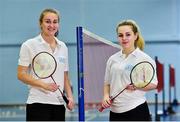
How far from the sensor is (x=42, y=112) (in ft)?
11.6

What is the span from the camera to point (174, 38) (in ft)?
50.5

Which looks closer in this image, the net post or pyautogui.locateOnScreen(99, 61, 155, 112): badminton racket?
Result: the net post

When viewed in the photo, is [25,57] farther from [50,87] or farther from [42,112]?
[42,112]

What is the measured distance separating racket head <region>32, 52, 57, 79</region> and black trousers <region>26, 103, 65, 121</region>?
263mm

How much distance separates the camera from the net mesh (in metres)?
3.84

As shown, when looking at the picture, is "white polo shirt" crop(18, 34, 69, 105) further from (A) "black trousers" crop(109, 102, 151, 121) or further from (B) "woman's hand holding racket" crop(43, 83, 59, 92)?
(A) "black trousers" crop(109, 102, 151, 121)

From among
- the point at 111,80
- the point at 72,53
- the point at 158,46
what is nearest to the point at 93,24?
the point at 72,53

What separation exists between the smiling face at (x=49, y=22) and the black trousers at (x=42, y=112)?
25.6 inches

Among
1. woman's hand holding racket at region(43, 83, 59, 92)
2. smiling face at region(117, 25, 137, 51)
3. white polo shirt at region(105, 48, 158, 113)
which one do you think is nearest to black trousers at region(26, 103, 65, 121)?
woman's hand holding racket at region(43, 83, 59, 92)

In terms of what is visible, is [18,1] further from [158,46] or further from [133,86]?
[133,86]

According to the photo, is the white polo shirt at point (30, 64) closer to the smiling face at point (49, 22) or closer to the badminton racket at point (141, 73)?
the smiling face at point (49, 22)

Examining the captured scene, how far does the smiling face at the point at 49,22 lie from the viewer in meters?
3.55

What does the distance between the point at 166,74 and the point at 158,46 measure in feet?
3.72

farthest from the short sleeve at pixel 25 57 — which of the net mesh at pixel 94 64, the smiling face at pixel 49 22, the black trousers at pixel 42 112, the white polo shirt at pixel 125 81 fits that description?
the white polo shirt at pixel 125 81
